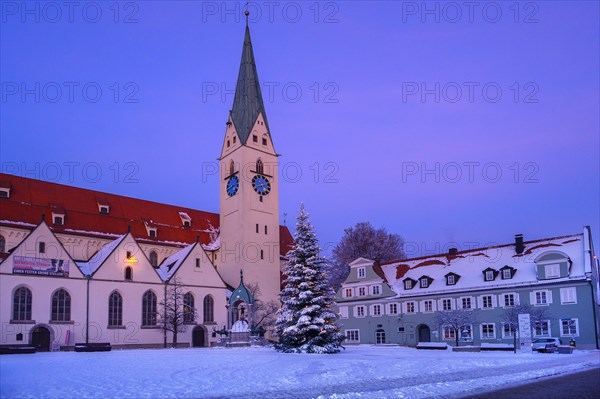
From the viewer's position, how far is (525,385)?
18.5 metres

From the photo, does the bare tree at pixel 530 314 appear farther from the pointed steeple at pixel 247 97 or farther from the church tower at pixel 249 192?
the pointed steeple at pixel 247 97

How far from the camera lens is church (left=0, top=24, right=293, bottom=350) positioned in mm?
47625

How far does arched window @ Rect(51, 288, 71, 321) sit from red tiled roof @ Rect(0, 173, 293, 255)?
29.2 feet

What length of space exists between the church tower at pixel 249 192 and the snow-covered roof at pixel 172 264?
8.33 meters

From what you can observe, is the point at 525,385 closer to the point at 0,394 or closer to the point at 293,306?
the point at 0,394

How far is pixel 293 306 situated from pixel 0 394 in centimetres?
2433

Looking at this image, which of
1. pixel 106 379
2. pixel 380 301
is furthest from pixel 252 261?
pixel 106 379

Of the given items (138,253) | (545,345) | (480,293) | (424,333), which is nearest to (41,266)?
(138,253)

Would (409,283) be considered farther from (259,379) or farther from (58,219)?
(259,379)

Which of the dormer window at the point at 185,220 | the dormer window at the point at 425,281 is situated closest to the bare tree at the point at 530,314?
the dormer window at the point at 425,281

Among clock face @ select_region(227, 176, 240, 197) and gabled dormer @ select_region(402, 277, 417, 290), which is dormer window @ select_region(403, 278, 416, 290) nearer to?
gabled dormer @ select_region(402, 277, 417, 290)

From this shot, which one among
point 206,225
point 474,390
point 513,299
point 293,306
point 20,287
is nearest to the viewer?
point 474,390

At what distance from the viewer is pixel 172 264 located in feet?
194

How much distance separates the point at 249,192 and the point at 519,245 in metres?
30.6
